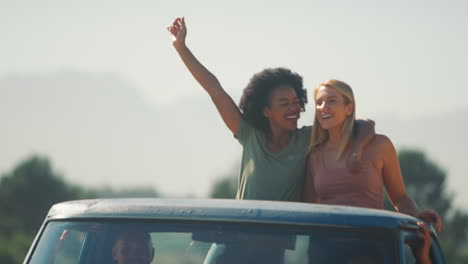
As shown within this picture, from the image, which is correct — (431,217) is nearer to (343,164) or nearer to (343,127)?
(343,164)

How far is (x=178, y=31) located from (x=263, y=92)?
73 centimetres

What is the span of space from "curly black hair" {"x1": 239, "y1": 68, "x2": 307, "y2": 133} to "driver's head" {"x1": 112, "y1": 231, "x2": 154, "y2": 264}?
2316 millimetres

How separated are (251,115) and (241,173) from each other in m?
0.52

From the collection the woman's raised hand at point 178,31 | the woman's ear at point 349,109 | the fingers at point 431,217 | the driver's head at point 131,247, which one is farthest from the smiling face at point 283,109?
the driver's head at point 131,247

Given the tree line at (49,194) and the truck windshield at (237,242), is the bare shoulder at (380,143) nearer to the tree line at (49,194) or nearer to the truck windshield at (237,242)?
the truck windshield at (237,242)

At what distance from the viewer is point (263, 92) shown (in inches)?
279

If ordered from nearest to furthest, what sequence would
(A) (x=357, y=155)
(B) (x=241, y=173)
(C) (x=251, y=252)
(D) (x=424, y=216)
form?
1. (C) (x=251, y=252)
2. (D) (x=424, y=216)
3. (A) (x=357, y=155)
4. (B) (x=241, y=173)

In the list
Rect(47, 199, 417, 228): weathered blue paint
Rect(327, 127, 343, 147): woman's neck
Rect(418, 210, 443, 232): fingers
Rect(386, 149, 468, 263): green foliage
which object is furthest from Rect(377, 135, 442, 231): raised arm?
Rect(386, 149, 468, 263): green foliage

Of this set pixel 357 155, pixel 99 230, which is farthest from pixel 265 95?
pixel 99 230

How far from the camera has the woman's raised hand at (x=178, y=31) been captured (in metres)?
7.36

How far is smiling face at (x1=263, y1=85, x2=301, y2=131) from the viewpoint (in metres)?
6.80

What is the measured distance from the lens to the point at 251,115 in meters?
7.02

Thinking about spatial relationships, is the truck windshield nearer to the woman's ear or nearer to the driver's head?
the driver's head

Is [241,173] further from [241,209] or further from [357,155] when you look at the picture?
[241,209]
